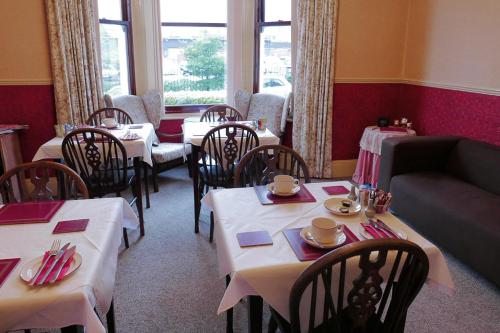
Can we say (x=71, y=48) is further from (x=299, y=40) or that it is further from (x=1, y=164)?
(x=299, y=40)

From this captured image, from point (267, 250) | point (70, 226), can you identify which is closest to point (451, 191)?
point (267, 250)

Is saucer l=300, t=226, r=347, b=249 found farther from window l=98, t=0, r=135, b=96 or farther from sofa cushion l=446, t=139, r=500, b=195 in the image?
window l=98, t=0, r=135, b=96

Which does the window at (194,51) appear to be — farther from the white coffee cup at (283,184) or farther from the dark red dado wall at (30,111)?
the white coffee cup at (283,184)

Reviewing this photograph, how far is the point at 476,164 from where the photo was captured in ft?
10.3

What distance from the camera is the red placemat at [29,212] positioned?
1.63 metres

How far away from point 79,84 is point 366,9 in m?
3.15

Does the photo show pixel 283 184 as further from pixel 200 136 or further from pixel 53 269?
pixel 200 136

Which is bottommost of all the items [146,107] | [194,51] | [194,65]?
[146,107]

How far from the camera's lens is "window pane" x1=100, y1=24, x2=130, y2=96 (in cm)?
451

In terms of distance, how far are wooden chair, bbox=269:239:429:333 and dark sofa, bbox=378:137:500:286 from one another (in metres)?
1.40

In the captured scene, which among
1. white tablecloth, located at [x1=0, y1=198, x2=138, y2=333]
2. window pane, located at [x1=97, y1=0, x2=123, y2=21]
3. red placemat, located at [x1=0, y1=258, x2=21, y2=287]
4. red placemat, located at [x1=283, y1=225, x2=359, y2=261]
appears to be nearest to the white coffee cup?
red placemat, located at [x1=283, y1=225, x2=359, y2=261]

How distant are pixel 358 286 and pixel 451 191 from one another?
2.11 metres

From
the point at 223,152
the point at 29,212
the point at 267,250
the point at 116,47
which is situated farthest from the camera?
the point at 116,47

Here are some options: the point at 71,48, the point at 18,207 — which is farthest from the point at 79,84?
the point at 18,207
